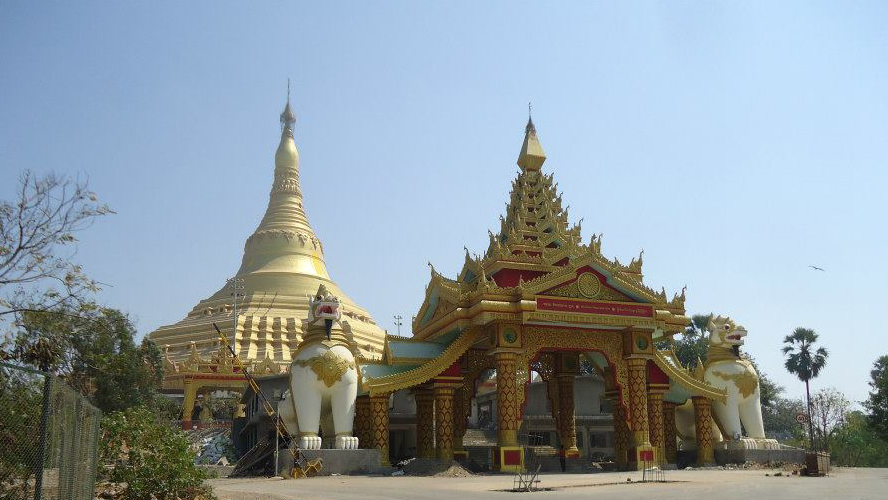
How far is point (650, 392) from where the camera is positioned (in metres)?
29.7

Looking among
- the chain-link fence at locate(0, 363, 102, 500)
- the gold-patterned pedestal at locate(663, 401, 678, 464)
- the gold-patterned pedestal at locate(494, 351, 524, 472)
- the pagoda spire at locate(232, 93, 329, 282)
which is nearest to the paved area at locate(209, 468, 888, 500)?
the gold-patterned pedestal at locate(494, 351, 524, 472)

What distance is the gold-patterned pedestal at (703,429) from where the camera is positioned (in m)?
30.0

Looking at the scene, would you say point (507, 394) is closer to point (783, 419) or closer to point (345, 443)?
point (345, 443)

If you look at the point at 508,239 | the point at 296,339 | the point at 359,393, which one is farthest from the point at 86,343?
the point at 296,339

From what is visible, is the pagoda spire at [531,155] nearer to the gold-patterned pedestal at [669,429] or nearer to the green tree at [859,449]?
the gold-patterned pedestal at [669,429]

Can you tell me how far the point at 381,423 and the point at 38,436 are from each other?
1883 cm

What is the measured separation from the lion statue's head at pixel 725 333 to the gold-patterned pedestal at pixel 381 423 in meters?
13.9

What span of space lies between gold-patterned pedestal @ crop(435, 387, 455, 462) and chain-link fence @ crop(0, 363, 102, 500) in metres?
17.6

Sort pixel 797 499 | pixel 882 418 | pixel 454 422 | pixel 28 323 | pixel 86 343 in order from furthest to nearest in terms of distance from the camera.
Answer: pixel 882 418
pixel 454 422
pixel 86 343
pixel 28 323
pixel 797 499

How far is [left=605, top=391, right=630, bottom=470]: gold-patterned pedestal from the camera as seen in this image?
28.5m

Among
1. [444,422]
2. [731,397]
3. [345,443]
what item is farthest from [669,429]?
[345,443]

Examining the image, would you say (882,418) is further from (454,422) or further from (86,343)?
(86,343)

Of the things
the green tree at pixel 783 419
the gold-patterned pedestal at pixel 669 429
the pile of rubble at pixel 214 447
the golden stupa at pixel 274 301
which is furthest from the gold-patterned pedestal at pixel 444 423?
the green tree at pixel 783 419

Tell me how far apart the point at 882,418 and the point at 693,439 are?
16.4 metres
